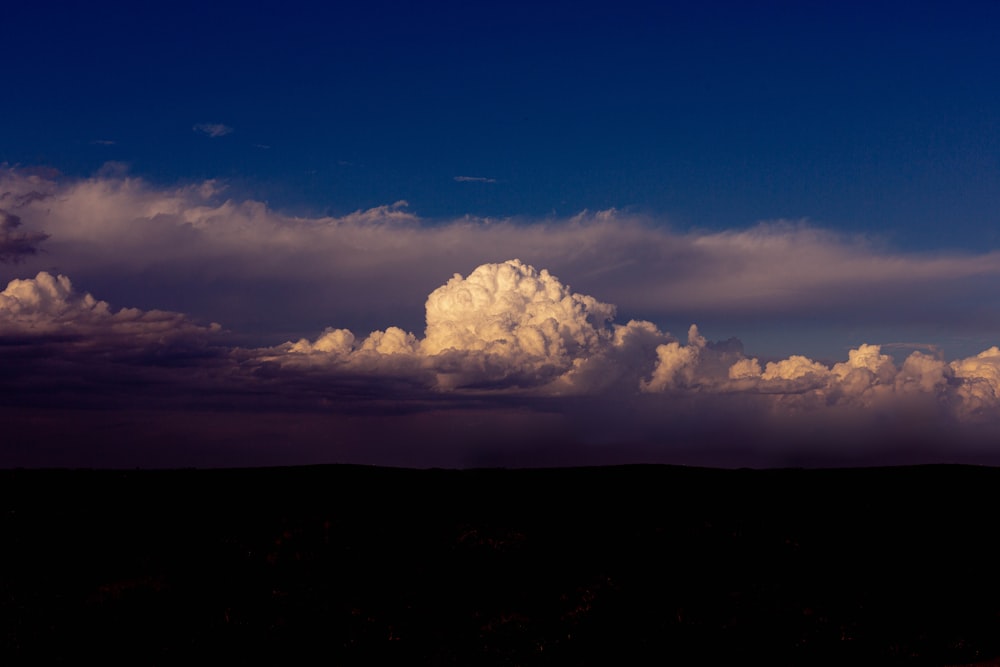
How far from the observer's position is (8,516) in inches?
1251

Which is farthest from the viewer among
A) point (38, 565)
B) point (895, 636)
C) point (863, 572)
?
point (863, 572)

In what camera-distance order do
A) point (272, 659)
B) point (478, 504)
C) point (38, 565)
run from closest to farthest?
point (272, 659) → point (38, 565) → point (478, 504)

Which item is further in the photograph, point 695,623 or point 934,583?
point 934,583

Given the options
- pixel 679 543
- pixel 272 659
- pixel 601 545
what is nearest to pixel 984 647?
pixel 679 543

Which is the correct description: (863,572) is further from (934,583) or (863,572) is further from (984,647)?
(984,647)

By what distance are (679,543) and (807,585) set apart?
4604 mm

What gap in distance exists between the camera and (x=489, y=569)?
3019 cm

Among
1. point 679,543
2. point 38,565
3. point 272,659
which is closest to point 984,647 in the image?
point 679,543

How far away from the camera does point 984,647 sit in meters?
25.8

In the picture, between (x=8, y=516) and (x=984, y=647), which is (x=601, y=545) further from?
(x=8, y=516)

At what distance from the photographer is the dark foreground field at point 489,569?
2564 centimetres

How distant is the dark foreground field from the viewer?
1009 inches

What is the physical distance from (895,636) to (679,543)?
796 centimetres

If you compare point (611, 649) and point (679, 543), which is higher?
point (679, 543)
